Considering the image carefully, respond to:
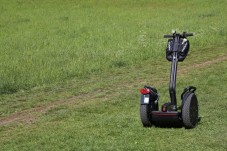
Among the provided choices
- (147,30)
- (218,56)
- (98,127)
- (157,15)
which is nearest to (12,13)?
(157,15)

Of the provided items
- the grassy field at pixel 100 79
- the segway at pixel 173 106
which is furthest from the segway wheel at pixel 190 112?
the grassy field at pixel 100 79

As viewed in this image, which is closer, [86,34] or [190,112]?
[190,112]

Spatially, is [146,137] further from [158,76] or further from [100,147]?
[158,76]

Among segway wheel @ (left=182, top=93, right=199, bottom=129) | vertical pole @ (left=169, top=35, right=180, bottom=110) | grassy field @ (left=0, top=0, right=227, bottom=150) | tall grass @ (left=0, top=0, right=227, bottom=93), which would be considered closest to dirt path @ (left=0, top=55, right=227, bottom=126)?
grassy field @ (left=0, top=0, right=227, bottom=150)

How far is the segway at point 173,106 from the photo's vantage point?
24.0 feet

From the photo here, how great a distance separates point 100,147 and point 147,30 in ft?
49.6

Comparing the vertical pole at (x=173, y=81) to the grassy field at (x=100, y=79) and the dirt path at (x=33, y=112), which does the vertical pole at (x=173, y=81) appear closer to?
the grassy field at (x=100, y=79)

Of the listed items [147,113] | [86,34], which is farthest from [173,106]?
[86,34]

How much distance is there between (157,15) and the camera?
2772 centimetres

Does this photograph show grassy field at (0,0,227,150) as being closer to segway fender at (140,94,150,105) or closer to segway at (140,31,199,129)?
segway at (140,31,199,129)

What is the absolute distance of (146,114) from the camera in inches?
294

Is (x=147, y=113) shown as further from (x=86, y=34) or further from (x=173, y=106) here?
(x=86, y=34)

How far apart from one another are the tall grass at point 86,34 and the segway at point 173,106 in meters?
4.80

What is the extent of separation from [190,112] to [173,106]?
0.26m
